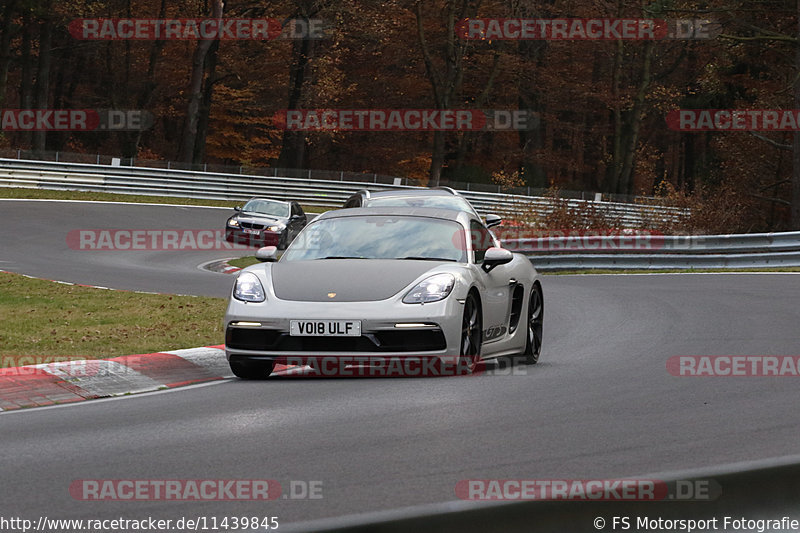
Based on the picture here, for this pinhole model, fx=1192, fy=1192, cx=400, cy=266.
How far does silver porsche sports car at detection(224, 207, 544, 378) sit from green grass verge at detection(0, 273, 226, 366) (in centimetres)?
178

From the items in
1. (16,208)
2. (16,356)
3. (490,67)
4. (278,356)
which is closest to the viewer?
(278,356)

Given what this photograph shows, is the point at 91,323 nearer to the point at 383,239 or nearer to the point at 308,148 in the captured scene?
the point at 383,239

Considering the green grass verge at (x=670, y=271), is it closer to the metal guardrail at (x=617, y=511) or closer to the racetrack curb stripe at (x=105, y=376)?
the racetrack curb stripe at (x=105, y=376)

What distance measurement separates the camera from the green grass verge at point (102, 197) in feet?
137

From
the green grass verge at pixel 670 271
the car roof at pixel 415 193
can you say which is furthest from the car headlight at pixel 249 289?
the green grass verge at pixel 670 271

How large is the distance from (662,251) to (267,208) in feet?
46.9

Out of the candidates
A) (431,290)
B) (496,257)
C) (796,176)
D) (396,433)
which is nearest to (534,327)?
(496,257)

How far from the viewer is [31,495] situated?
17.6 feet

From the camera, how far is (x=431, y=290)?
31.0 ft

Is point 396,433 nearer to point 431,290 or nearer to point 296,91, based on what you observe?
point 431,290

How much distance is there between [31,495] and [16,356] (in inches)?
213

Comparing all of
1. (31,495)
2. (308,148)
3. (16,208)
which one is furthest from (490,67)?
(31,495)

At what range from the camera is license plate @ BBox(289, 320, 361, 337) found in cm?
912

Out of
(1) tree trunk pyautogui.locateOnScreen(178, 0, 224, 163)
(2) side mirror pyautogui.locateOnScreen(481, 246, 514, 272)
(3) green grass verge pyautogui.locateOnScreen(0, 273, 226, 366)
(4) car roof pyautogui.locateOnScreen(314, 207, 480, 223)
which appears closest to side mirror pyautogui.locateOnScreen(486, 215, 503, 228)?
(3) green grass verge pyautogui.locateOnScreen(0, 273, 226, 366)
